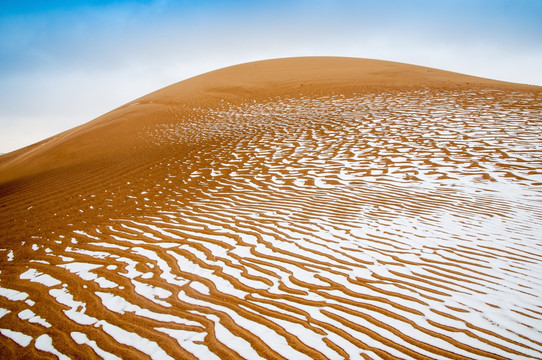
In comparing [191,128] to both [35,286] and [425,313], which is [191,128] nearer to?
[35,286]

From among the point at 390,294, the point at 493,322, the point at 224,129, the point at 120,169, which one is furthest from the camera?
the point at 224,129

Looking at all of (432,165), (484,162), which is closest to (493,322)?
(432,165)

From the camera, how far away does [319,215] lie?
233 inches

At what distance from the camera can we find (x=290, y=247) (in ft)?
15.2

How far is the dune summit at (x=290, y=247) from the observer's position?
2.84m

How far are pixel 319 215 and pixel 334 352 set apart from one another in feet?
11.1

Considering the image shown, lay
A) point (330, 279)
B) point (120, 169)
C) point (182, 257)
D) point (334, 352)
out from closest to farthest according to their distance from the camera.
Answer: point (334, 352), point (330, 279), point (182, 257), point (120, 169)

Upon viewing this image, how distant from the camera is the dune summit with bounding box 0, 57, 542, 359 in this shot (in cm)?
284

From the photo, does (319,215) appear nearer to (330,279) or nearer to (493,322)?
(330,279)

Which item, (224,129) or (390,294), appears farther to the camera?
(224,129)

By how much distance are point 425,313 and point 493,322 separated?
0.53 metres

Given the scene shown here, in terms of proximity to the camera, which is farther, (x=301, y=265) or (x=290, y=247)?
(x=290, y=247)

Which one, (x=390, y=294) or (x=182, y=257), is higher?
(x=182, y=257)

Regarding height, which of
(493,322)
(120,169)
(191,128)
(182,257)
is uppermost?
(191,128)
